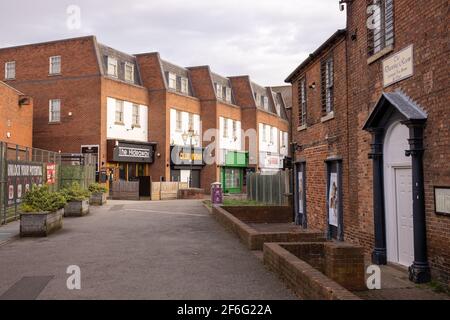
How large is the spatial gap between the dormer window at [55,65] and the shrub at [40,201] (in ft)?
74.1

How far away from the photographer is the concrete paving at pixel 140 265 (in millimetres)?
7098

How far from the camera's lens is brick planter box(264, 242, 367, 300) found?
230 inches

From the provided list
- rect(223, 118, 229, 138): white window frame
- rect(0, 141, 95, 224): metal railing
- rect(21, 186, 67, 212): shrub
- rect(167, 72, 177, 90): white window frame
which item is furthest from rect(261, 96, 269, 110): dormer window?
rect(21, 186, 67, 212): shrub

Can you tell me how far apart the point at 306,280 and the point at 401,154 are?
4.44 meters

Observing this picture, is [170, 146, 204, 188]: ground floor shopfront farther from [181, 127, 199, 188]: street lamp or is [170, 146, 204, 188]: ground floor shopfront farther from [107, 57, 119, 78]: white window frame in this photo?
[107, 57, 119, 78]: white window frame

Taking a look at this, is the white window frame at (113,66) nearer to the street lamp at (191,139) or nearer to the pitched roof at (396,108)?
the street lamp at (191,139)

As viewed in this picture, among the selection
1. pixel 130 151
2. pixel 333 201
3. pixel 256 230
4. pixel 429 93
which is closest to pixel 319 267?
pixel 429 93

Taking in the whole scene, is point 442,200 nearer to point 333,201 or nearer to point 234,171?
point 333,201

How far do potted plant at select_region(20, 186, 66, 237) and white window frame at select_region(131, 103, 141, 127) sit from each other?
72.2 feet

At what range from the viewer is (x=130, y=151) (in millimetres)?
35094

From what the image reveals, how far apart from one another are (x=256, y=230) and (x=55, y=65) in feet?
83.5

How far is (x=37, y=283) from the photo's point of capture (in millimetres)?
7699

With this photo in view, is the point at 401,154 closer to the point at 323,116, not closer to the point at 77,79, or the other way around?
the point at 323,116
